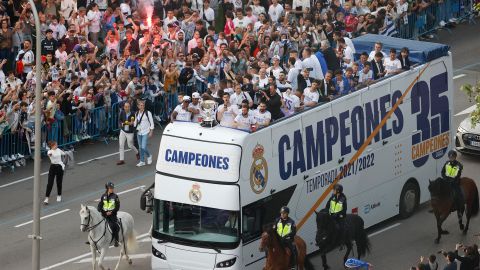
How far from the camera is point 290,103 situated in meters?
34.3

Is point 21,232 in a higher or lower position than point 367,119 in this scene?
lower

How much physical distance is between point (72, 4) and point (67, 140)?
19.5 ft

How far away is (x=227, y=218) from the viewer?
29906 millimetres

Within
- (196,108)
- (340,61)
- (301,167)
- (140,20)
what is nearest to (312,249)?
(301,167)

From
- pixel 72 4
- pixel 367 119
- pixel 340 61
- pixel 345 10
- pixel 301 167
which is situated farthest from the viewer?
pixel 345 10

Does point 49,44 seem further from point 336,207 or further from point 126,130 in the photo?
point 336,207

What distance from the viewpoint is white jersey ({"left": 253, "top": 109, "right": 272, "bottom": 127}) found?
3106 centimetres

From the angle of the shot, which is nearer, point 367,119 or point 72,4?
point 367,119

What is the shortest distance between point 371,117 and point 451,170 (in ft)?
7.01

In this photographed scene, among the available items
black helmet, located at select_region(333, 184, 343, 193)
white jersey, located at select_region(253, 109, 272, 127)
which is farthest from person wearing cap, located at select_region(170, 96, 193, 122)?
black helmet, located at select_region(333, 184, 343, 193)

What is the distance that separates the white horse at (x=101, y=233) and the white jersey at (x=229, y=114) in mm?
3148

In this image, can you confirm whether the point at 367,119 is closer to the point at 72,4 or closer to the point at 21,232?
the point at 21,232

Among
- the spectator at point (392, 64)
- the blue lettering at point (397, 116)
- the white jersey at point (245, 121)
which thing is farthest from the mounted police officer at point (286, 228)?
the spectator at point (392, 64)

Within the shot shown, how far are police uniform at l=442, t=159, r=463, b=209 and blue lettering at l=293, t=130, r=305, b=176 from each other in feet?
12.8
